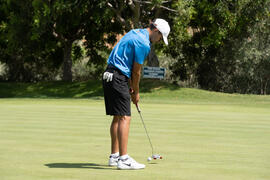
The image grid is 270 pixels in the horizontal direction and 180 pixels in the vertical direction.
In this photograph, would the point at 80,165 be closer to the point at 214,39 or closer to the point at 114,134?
the point at 114,134

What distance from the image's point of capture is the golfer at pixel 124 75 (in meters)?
7.30

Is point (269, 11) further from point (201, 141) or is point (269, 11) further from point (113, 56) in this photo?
point (113, 56)

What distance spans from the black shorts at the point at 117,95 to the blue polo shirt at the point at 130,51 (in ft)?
0.35

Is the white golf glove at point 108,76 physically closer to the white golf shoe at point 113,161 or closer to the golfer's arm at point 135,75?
the golfer's arm at point 135,75

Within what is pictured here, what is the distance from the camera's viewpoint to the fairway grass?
6867 millimetres

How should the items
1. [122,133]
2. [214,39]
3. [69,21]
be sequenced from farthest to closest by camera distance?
[69,21] → [214,39] → [122,133]

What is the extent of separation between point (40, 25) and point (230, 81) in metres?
12.8

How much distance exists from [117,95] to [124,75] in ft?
0.96

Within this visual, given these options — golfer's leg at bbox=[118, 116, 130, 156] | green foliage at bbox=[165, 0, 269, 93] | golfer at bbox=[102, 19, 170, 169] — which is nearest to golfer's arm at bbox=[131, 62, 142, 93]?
golfer at bbox=[102, 19, 170, 169]

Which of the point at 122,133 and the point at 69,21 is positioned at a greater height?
the point at 69,21

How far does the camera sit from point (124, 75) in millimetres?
7434

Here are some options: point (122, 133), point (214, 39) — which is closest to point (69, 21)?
point (214, 39)

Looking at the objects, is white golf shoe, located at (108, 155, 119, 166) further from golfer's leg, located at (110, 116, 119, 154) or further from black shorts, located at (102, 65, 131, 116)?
black shorts, located at (102, 65, 131, 116)

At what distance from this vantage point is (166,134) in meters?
11.5
